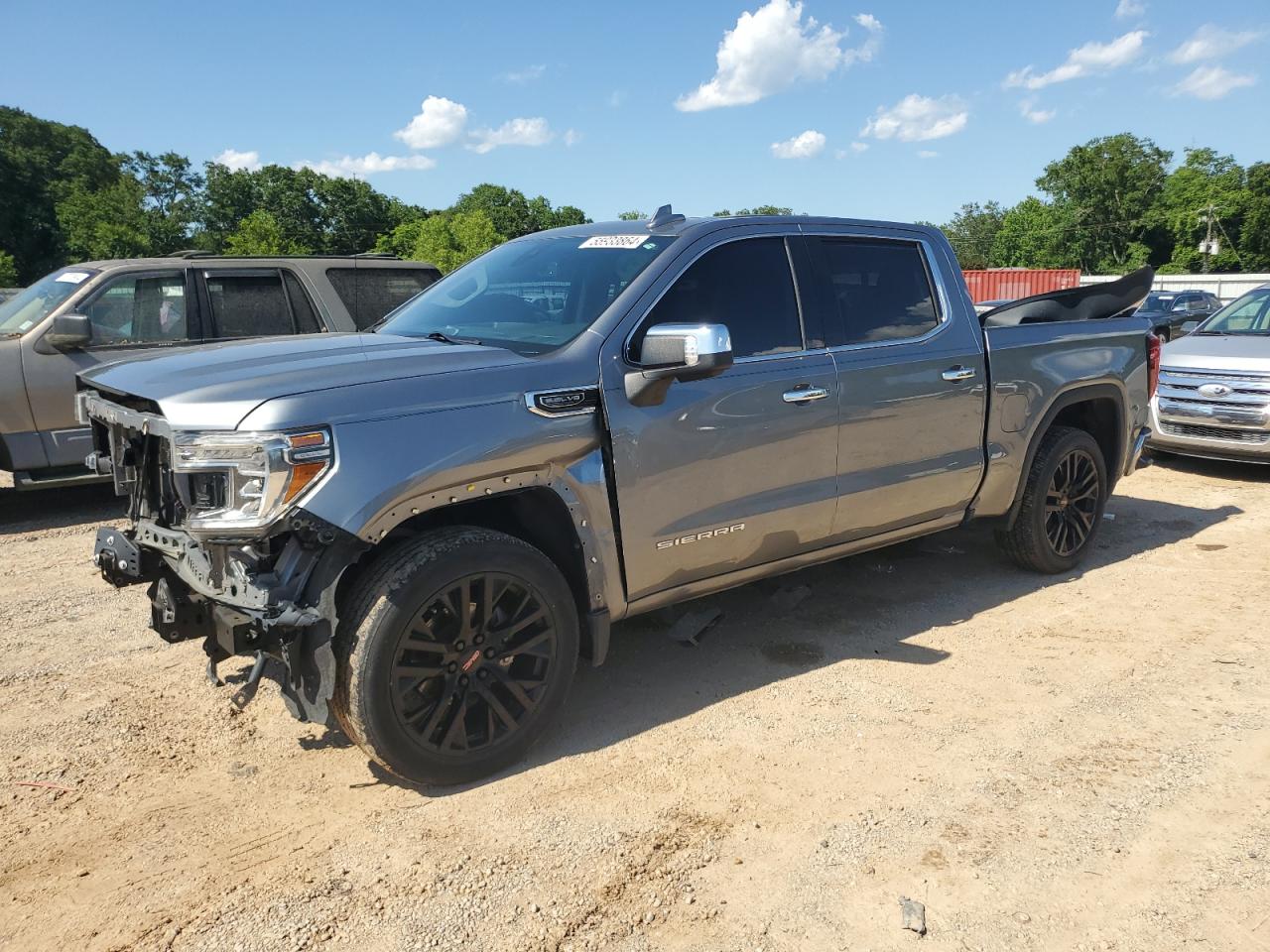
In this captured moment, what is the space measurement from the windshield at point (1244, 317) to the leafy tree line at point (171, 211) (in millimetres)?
44310

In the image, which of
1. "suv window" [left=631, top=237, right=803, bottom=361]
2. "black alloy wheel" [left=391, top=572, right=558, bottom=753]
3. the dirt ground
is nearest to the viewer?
the dirt ground

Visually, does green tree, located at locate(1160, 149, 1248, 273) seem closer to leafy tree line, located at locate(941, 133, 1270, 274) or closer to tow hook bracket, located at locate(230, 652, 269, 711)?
leafy tree line, located at locate(941, 133, 1270, 274)

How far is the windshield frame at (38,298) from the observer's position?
7.25m

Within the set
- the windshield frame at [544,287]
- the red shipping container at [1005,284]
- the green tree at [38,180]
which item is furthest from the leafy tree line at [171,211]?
the windshield frame at [544,287]

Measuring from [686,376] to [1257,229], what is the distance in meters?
79.8

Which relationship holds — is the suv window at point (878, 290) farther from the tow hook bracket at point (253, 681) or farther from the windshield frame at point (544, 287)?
the tow hook bracket at point (253, 681)

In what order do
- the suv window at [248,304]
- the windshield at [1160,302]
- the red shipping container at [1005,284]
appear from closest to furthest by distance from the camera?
the suv window at [248,304] → the windshield at [1160,302] → the red shipping container at [1005,284]

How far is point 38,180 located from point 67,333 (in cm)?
7380

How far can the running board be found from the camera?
7133mm

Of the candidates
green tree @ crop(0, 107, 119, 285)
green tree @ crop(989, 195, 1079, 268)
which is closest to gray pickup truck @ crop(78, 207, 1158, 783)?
green tree @ crop(0, 107, 119, 285)

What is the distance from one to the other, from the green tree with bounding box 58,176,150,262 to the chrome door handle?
57.4 metres

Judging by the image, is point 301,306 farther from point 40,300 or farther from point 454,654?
point 454,654

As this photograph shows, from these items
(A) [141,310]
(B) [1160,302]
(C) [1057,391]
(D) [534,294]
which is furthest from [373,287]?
(B) [1160,302]

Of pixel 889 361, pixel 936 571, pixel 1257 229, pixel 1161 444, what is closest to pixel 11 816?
pixel 889 361
